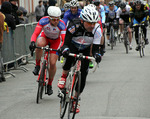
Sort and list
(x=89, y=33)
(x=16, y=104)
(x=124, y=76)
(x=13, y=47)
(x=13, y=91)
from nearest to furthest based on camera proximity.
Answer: (x=89, y=33) → (x=16, y=104) → (x=13, y=91) → (x=124, y=76) → (x=13, y=47)

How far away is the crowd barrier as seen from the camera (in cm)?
1463

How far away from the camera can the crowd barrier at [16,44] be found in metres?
14.6

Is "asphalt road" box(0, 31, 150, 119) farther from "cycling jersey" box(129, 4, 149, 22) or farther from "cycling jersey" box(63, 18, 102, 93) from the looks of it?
"cycling jersey" box(129, 4, 149, 22)

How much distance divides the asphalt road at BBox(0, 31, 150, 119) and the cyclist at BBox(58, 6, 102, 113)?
0.81 m

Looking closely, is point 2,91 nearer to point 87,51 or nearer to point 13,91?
point 13,91

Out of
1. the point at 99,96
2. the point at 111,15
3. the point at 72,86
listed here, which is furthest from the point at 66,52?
the point at 111,15

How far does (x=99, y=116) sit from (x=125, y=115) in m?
0.42

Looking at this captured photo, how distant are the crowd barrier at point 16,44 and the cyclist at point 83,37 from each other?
5924 millimetres

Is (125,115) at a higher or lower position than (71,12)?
lower

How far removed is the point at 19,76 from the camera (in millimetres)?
14820

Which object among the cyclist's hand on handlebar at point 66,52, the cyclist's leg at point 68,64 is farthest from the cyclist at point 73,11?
the cyclist's hand on handlebar at point 66,52

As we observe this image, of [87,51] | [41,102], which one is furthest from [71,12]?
[87,51]

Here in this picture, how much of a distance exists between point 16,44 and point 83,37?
24.4 ft

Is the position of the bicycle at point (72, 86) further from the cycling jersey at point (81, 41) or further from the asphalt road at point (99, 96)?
the asphalt road at point (99, 96)
